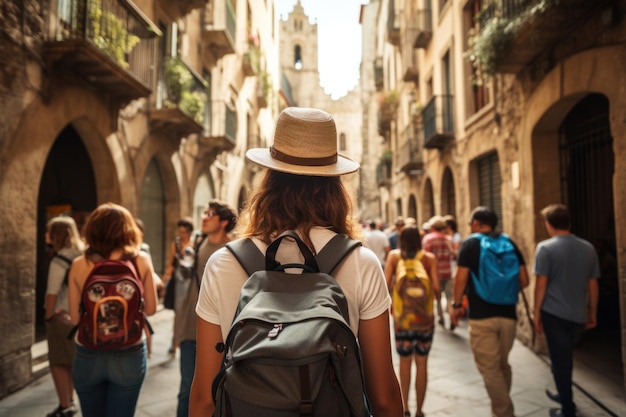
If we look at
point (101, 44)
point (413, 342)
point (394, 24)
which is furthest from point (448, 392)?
point (394, 24)

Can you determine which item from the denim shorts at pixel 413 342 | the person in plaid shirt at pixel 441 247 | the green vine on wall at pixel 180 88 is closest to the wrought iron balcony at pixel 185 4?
the green vine on wall at pixel 180 88

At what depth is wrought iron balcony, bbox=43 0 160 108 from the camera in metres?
5.75

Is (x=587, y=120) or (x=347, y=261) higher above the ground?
(x=587, y=120)

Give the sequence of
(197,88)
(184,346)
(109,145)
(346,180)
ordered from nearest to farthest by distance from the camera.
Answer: (346,180), (184,346), (109,145), (197,88)

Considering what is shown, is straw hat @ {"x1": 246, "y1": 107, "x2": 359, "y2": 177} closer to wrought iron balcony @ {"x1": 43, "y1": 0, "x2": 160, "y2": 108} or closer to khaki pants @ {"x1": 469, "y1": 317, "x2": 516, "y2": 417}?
khaki pants @ {"x1": 469, "y1": 317, "x2": 516, "y2": 417}

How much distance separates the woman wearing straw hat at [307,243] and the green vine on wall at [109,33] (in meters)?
5.59

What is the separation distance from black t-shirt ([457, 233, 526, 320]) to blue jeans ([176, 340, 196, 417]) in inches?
93.7

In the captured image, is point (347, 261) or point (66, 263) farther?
point (66, 263)

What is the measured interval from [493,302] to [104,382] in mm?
2989

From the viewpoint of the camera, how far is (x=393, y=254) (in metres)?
4.58

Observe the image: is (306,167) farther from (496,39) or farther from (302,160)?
(496,39)

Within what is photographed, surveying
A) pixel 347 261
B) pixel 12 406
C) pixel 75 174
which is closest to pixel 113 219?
pixel 347 261

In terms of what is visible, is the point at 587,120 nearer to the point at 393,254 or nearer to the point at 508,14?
the point at 508,14

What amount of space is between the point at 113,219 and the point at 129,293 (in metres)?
0.52
